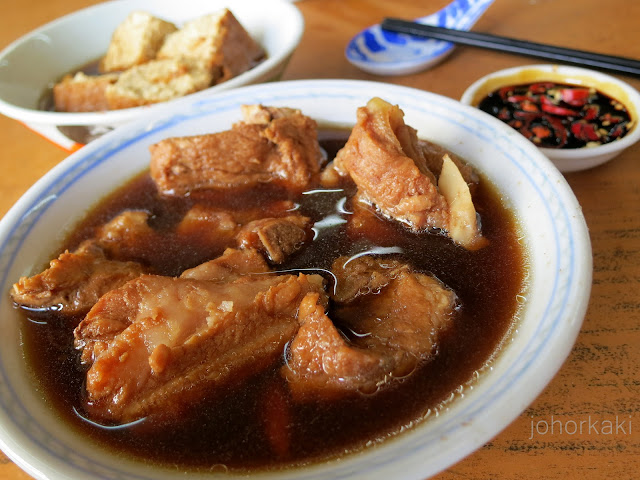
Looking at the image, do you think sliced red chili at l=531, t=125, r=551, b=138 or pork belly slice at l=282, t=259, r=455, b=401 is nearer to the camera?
pork belly slice at l=282, t=259, r=455, b=401

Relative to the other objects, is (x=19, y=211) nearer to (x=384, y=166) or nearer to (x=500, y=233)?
(x=384, y=166)

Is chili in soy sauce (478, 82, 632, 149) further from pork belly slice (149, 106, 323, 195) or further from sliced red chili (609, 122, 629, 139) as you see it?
pork belly slice (149, 106, 323, 195)

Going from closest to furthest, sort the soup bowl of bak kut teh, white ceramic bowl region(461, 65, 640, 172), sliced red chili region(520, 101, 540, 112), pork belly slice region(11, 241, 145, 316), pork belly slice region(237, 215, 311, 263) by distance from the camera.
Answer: the soup bowl of bak kut teh < pork belly slice region(11, 241, 145, 316) < pork belly slice region(237, 215, 311, 263) < white ceramic bowl region(461, 65, 640, 172) < sliced red chili region(520, 101, 540, 112)

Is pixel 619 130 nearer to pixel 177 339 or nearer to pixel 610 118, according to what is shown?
pixel 610 118

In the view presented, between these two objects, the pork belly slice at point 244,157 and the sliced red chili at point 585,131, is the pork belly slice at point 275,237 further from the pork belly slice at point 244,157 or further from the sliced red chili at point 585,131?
the sliced red chili at point 585,131

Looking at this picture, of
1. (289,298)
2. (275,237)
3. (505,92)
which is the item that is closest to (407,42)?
(505,92)

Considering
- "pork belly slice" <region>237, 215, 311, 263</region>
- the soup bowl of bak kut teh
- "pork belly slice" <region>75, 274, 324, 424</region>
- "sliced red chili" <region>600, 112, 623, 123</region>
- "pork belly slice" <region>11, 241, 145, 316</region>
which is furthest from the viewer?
"sliced red chili" <region>600, 112, 623, 123</region>

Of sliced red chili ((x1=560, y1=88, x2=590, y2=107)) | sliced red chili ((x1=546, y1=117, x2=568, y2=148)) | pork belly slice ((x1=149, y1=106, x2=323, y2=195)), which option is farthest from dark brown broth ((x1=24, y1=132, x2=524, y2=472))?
sliced red chili ((x1=560, y1=88, x2=590, y2=107))
